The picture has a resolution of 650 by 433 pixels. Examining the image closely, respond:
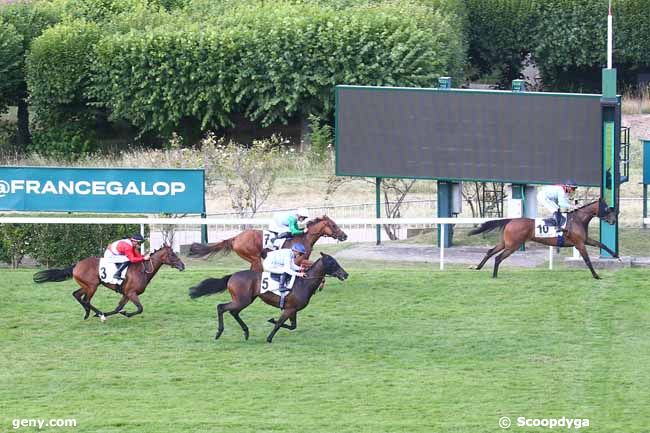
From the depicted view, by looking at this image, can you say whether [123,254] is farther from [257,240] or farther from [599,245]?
[599,245]

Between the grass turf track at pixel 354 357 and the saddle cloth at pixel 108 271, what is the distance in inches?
22.5

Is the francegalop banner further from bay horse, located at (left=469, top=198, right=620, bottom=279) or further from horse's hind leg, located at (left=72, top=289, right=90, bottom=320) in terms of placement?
bay horse, located at (left=469, top=198, right=620, bottom=279)

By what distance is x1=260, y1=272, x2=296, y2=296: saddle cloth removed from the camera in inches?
577

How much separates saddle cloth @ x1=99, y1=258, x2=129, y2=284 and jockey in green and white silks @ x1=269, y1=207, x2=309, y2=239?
198 centimetres

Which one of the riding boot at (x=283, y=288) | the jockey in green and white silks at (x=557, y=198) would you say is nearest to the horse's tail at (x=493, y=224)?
the jockey in green and white silks at (x=557, y=198)

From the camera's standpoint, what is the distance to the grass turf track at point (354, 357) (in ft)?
41.7

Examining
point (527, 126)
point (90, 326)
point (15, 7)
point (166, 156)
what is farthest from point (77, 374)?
point (15, 7)

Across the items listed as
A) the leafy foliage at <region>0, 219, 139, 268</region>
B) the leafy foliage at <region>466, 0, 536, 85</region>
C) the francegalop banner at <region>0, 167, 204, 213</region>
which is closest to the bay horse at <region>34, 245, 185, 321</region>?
the leafy foliage at <region>0, 219, 139, 268</region>

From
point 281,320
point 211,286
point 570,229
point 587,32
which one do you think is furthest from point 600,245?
point 587,32

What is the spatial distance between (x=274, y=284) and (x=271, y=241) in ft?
6.97

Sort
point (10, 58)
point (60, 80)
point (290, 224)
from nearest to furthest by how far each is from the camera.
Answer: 1. point (290, 224)
2. point (60, 80)
3. point (10, 58)

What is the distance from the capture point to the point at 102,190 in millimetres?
19672

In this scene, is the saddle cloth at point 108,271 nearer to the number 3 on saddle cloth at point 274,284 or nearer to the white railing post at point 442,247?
the number 3 on saddle cloth at point 274,284

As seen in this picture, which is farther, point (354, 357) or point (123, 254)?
point (123, 254)
